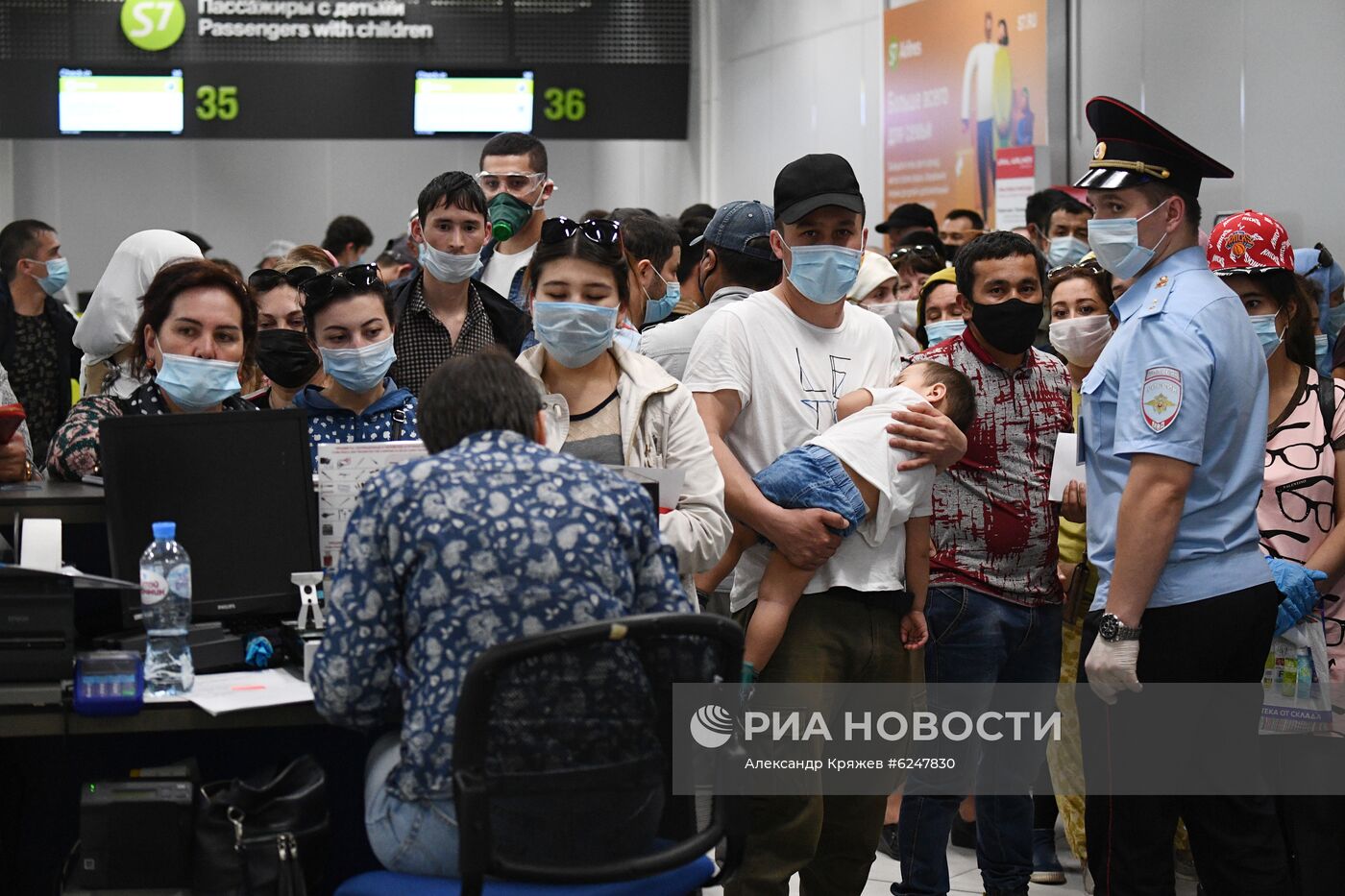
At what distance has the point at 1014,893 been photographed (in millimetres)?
3584

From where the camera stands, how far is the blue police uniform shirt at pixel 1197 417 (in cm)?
279

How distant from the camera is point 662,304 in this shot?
4660mm

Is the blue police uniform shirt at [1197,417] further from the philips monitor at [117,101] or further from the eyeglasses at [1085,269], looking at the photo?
the philips monitor at [117,101]

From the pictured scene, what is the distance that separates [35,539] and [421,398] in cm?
81

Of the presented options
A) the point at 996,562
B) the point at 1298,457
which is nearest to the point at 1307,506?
the point at 1298,457

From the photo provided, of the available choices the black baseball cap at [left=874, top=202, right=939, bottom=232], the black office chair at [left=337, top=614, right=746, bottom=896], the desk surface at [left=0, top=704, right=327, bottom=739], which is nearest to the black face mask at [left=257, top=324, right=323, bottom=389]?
the desk surface at [left=0, top=704, right=327, bottom=739]

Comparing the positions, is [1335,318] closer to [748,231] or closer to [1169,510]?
[748,231]

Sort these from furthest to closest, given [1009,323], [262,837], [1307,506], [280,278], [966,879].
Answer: [280,278] → [966,879] → [1009,323] → [1307,506] → [262,837]

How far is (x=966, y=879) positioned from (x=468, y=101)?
7.45 metres

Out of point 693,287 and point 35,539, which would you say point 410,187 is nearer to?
point 693,287

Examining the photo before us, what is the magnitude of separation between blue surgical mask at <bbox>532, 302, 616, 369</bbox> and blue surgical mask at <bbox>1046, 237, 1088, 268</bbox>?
323 cm

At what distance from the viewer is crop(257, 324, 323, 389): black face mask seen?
3.78 m

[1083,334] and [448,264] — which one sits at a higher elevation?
[448,264]

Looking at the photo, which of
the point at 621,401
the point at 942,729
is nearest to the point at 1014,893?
the point at 942,729
